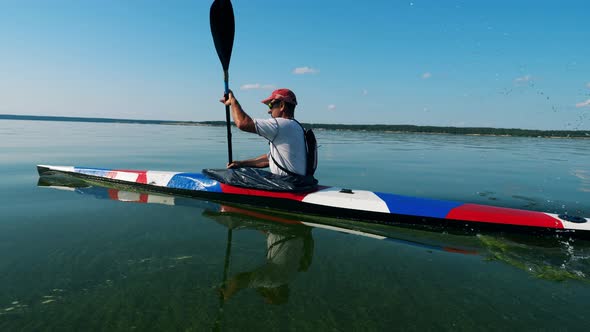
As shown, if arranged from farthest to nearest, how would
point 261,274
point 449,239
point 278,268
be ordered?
point 449,239, point 278,268, point 261,274

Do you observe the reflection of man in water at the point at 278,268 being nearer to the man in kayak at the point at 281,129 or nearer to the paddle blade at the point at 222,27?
the man in kayak at the point at 281,129

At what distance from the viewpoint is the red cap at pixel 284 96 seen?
4.32 m

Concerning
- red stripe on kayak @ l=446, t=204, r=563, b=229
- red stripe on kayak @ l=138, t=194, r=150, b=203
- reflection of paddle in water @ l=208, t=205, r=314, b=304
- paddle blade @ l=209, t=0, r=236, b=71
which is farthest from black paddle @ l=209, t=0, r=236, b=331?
red stripe on kayak @ l=446, t=204, r=563, b=229

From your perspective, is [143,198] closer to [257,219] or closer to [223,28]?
[257,219]

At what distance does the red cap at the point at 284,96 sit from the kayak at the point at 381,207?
1.36m

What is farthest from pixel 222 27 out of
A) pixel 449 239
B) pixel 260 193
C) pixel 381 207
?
pixel 449 239

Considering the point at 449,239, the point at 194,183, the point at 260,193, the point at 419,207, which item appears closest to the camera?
the point at 449,239

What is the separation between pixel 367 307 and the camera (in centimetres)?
226

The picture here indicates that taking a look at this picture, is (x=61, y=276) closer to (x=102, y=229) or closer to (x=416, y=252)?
(x=102, y=229)

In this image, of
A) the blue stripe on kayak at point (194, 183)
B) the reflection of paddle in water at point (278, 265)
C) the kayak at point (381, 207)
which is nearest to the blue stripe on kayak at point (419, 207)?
the kayak at point (381, 207)

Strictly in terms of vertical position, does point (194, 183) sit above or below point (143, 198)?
above

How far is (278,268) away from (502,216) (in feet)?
9.67

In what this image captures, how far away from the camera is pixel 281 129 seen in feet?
13.7

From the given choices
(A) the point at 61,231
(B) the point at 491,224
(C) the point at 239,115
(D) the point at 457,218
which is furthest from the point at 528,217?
(A) the point at 61,231
